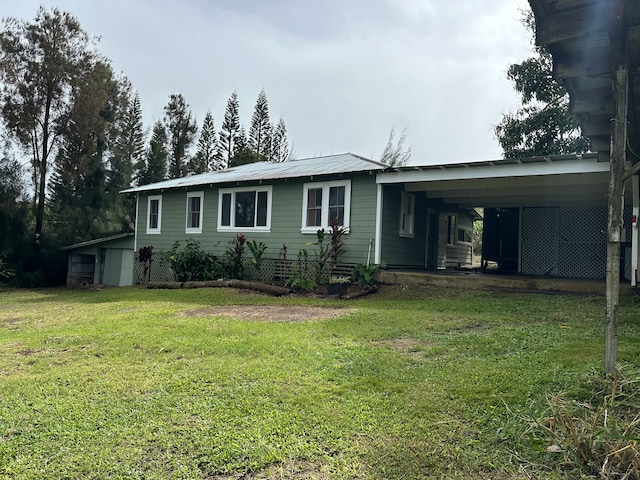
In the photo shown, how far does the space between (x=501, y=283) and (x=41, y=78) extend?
19.6 meters

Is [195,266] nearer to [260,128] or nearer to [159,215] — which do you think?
[159,215]

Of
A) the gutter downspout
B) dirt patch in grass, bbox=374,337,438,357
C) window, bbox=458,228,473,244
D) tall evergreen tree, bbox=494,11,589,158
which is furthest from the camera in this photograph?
tall evergreen tree, bbox=494,11,589,158

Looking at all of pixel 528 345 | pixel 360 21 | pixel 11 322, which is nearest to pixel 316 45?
pixel 360 21

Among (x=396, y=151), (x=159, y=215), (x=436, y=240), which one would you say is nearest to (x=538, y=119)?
(x=436, y=240)

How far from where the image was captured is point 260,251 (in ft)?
38.7

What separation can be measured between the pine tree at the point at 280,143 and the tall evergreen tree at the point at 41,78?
11.9 metres

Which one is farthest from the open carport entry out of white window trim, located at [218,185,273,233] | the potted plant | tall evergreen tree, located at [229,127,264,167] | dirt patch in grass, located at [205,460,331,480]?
tall evergreen tree, located at [229,127,264,167]

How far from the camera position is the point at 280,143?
29.9m

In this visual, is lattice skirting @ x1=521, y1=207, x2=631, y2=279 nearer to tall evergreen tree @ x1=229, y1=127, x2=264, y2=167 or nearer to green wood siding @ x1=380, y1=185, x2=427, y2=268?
green wood siding @ x1=380, y1=185, x2=427, y2=268

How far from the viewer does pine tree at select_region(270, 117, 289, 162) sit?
29.6 meters

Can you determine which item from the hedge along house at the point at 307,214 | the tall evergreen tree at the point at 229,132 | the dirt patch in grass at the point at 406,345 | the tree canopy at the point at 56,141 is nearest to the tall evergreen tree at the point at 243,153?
the tall evergreen tree at the point at 229,132

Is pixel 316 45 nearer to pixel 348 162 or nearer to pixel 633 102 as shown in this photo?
pixel 348 162

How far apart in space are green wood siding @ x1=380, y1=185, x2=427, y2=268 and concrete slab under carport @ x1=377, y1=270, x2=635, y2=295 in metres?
0.69

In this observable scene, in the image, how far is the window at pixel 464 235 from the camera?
A: 1581cm
